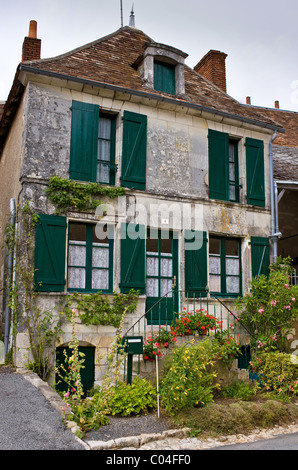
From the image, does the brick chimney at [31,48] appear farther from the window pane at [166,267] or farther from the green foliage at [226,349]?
the green foliage at [226,349]

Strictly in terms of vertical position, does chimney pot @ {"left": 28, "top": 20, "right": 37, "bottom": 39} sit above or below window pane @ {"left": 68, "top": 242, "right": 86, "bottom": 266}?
above

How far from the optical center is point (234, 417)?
20.2 ft

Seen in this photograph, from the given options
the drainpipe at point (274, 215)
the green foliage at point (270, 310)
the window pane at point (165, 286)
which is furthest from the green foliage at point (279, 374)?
the drainpipe at point (274, 215)

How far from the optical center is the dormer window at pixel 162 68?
10164 millimetres

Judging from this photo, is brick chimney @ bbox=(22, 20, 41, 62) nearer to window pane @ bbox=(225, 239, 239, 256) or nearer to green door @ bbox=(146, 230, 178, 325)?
green door @ bbox=(146, 230, 178, 325)

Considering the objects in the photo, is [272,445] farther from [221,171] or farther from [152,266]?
[221,171]

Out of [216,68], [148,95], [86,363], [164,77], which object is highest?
[216,68]

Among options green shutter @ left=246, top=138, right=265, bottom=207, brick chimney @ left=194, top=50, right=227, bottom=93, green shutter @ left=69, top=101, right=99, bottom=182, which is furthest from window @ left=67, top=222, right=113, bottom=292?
brick chimney @ left=194, top=50, right=227, bottom=93

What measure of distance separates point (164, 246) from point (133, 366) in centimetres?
286

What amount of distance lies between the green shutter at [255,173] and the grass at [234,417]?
17.0 ft

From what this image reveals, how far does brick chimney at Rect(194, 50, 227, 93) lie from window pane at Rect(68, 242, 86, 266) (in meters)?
7.24

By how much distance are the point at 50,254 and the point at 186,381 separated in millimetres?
3450

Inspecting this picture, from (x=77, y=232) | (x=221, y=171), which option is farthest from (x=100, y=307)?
(x=221, y=171)

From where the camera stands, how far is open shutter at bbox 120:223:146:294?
8836 mm
